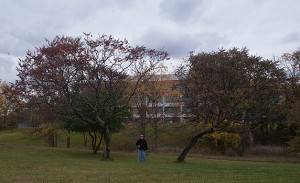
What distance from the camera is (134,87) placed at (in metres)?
30.8

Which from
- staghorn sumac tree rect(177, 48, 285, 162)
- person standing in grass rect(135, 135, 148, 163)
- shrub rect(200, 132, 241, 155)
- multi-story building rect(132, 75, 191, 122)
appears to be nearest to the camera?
staghorn sumac tree rect(177, 48, 285, 162)

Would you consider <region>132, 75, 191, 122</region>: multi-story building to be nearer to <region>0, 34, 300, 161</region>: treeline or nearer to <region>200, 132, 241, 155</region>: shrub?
<region>200, 132, 241, 155</region>: shrub

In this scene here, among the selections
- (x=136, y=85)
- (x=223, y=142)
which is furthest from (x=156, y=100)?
(x=136, y=85)

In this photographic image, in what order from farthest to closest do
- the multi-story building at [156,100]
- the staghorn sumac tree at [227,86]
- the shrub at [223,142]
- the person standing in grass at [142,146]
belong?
the multi-story building at [156,100] < the shrub at [223,142] < the person standing in grass at [142,146] < the staghorn sumac tree at [227,86]

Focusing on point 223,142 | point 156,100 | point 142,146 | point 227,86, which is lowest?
point 223,142

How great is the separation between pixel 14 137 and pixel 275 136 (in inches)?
1603

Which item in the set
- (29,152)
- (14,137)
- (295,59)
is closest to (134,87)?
(29,152)

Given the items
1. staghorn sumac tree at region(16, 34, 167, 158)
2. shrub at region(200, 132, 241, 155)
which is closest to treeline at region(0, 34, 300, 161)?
staghorn sumac tree at region(16, 34, 167, 158)

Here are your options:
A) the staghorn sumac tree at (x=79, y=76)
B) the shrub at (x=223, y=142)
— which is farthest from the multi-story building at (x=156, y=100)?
the staghorn sumac tree at (x=79, y=76)

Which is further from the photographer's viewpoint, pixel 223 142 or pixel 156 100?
pixel 156 100

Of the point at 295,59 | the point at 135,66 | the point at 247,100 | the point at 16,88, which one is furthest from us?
the point at 295,59

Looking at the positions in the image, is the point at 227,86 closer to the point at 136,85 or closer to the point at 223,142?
the point at 136,85

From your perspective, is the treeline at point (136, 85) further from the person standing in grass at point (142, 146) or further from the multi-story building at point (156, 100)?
the multi-story building at point (156, 100)

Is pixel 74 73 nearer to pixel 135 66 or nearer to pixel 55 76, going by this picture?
pixel 55 76
